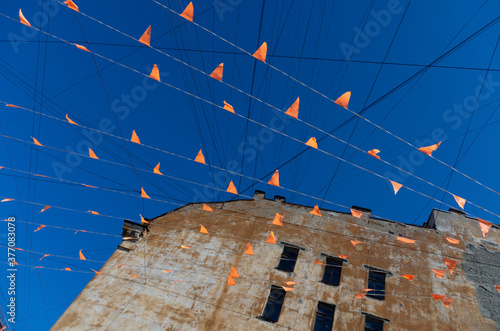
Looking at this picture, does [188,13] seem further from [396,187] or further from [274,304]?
[274,304]

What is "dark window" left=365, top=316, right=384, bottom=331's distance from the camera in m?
13.1

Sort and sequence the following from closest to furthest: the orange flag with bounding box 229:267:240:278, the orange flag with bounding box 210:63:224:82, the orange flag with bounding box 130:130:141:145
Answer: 1. the orange flag with bounding box 210:63:224:82
2. the orange flag with bounding box 130:130:141:145
3. the orange flag with bounding box 229:267:240:278

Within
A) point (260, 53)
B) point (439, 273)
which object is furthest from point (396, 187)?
point (439, 273)

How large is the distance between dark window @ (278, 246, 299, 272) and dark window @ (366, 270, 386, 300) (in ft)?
11.2

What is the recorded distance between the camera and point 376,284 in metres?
14.6

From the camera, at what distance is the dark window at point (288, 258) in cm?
1531

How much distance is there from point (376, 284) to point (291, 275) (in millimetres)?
3767

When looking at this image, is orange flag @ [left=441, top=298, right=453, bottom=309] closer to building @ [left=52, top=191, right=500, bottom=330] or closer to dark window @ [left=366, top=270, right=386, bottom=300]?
building @ [left=52, top=191, right=500, bottom=330]

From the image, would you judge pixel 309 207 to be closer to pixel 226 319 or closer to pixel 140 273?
pixel 226 319

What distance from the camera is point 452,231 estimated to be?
1642 cm

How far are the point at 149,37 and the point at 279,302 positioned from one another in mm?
11439

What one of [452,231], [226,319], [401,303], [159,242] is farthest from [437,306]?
[159,242]

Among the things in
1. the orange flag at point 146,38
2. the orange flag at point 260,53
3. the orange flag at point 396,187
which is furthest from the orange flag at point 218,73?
the orange flag at point 396,187

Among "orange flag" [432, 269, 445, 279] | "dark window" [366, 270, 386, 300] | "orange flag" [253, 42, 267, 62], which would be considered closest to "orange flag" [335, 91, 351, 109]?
"orange flag" [253, 42, 267, 62]
